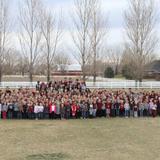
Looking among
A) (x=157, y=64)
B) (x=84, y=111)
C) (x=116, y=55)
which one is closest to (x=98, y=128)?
(x=84, y=111)

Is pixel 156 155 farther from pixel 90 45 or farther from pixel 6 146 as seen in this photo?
pixel 90 45

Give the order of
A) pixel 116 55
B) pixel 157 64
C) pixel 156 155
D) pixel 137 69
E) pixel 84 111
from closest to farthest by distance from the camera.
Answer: pixel 156 155
pixel 84 111
pixel 137 69
pixel 157 64
pixel 116 55

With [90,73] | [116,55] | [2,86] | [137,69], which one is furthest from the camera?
[116,55]

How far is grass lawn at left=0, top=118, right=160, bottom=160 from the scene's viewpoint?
13680mm

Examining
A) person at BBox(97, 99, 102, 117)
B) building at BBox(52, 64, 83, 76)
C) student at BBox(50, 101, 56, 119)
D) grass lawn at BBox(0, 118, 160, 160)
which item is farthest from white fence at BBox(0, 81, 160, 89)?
building at BBox(52, 64, 83, 76)

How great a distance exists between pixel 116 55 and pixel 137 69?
69.2m

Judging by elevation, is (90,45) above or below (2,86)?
above

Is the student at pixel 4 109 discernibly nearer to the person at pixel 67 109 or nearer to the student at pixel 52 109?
the student at pixel 52 109

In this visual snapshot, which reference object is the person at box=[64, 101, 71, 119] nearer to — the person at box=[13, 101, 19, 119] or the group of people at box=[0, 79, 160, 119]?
the group of people at box=[0, 79, 160, 119]

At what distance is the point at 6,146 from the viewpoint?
1505 centimetres

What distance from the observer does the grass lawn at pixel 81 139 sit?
44.9 feet

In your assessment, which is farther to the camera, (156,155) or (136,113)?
(136,113)

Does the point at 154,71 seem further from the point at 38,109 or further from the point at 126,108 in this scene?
the point at 38,109

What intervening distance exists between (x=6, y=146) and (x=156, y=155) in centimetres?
487
